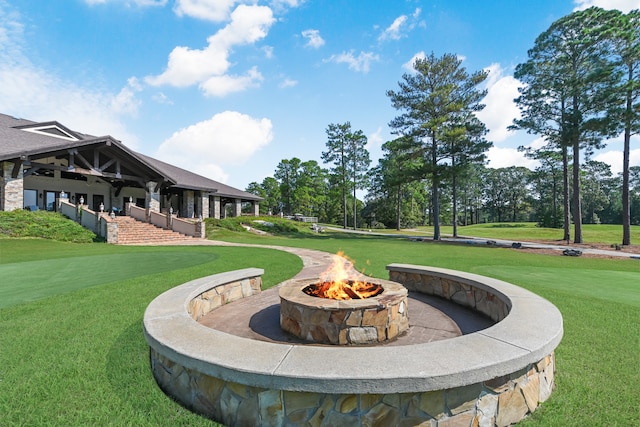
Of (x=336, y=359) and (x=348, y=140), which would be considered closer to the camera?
(x=336, y=359)

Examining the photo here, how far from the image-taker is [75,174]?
22.7 m

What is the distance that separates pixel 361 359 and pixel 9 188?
2284cm

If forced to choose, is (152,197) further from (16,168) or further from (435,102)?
(435,102)

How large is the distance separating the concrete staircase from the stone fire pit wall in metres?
17.4

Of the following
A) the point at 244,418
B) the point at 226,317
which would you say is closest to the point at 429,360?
the point at 244,418

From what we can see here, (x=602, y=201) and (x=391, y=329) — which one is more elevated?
(x=602, y=201)

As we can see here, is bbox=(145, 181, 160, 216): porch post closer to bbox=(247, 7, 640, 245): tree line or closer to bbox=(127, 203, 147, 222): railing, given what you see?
bbox=(127, 203, 147, 222): railing

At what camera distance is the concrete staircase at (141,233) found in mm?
17500

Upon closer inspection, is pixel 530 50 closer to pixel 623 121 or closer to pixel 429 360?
pixel 623 121

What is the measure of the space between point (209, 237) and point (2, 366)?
64.0ft

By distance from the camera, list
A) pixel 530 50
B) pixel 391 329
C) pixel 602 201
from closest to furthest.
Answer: pixel 391 329, pixel 530 50, pixel 602 201

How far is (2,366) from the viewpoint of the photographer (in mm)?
3215

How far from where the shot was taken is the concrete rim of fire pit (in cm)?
209

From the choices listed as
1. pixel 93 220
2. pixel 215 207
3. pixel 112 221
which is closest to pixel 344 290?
pixel 112 221
